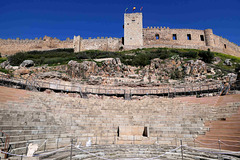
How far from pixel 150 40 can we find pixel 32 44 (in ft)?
96.3

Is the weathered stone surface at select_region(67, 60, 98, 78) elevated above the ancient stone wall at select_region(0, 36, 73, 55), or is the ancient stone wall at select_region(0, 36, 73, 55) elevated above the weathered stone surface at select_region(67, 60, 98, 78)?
the ancient stone wall at select_region(0, 36, 73, 55)

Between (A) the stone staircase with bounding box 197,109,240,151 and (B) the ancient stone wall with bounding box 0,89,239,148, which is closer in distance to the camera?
(A) the stone staircase with bounding box 197,109,240,151

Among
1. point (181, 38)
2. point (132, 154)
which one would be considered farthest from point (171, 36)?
point (132, 154)

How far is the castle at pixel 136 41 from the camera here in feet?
127

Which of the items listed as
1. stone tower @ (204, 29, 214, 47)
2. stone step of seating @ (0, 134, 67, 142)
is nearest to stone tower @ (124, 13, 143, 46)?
stone tower @ (204, 29, 214, 47)

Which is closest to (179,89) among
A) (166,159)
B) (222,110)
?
(222,110)

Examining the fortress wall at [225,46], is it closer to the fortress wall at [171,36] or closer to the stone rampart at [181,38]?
the stone rampart at [181,38]

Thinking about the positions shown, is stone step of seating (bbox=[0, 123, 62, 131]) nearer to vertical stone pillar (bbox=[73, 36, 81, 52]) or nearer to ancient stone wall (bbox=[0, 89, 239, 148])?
ancient stone wall (bbox=[0, 89, 239, 148])

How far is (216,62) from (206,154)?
27.0 metres

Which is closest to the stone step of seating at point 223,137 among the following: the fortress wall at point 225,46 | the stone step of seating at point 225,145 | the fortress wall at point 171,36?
the stone step of seating at point 225,145

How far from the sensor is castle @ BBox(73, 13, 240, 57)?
38.7 meters

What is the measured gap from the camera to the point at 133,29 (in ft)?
128

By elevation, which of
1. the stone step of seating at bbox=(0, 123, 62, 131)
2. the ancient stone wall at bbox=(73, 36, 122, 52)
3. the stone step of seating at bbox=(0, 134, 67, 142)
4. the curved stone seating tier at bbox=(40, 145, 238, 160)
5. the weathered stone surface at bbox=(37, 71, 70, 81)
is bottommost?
the curved stone seating tier at bbox=(40, 145, 238, 160)

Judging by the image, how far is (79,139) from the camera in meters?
7.72
